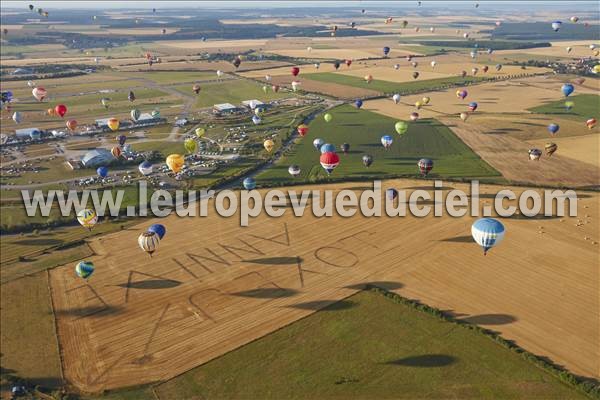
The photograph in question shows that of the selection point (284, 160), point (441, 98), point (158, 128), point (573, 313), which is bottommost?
point (573, 313)

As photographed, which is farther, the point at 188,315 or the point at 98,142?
the point at 98,142

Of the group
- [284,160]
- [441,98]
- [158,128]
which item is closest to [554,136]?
[441,98]

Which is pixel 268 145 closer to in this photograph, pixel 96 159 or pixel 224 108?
pixel 96 159

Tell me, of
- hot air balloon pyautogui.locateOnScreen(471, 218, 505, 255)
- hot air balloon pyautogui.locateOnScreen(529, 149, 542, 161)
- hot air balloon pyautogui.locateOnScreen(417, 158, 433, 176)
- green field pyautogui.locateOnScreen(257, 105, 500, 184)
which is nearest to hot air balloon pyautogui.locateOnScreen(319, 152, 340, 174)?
green field pyautogui.locateOnScreen(257, 105, 500, 184)

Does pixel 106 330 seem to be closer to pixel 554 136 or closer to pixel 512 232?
pixel 512 232

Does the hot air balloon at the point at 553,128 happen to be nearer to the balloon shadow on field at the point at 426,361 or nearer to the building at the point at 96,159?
the balloon shadow on field at the point at 426,361
